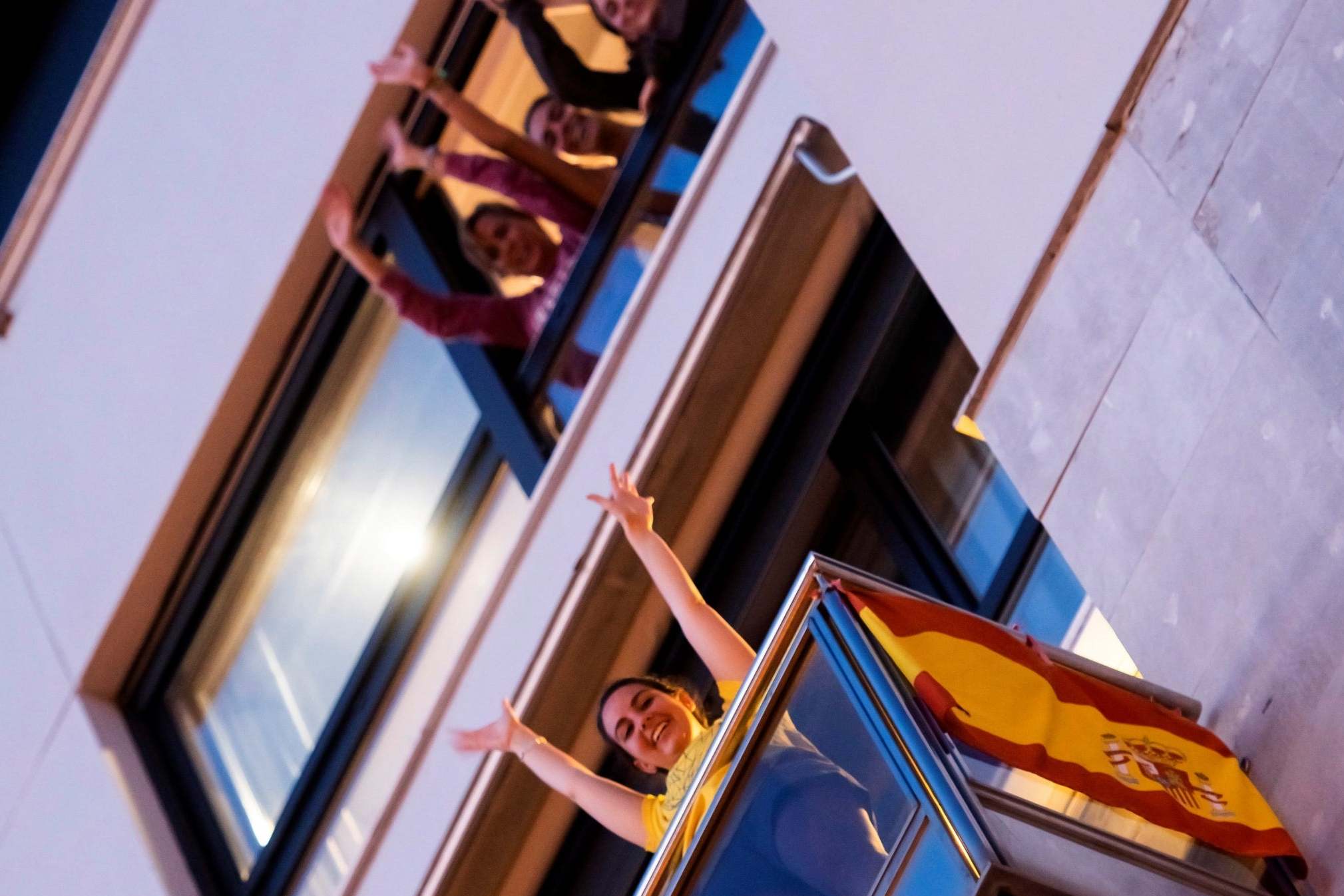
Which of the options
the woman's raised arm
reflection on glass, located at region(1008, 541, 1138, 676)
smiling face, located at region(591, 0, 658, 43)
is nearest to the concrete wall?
reflection on glass, located at region(1008, 541, 1138, 676)

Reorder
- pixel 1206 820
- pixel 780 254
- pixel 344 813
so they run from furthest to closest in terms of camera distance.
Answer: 1. pixel 344 813
2. pixel 780 254
3. pixel 1206 820

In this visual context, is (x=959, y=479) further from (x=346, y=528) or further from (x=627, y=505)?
(x=346, y=528)

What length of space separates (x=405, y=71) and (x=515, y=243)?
0.69m

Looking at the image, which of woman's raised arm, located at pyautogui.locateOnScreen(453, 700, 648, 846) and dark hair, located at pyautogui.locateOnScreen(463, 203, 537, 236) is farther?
dark hair, located at pyautogui.locateOnScreen(463, 203, 537, 236)

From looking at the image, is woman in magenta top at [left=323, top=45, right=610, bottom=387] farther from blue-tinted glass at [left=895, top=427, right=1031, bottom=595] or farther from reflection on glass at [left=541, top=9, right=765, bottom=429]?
blue-tinted glass at [left=895, top=427, right=1031, bottom=595]

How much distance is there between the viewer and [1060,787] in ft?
6.42

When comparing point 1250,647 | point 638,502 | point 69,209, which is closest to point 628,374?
point 638,502

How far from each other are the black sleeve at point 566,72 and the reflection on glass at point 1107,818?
122 inches

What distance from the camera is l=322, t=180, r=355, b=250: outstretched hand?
4.86m

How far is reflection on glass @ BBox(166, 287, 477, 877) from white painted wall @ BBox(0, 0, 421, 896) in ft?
1.23

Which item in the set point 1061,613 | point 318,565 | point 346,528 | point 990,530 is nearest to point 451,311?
point 346,528

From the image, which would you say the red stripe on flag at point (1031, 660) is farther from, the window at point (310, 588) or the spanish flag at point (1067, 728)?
the window at point (310, 588)

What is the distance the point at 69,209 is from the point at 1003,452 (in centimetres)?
459

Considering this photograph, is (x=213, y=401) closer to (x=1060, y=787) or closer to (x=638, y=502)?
(x=638, y=502)
